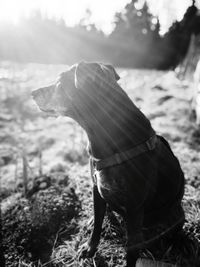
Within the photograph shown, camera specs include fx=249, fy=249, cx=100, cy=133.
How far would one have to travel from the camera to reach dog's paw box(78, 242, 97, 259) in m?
2.56

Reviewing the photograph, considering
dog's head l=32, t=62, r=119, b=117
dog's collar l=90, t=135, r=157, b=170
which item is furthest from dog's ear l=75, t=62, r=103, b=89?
dog's collar l=90, t=135, r=157, b=170

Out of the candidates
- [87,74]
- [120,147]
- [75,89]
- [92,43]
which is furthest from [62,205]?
[92,43]

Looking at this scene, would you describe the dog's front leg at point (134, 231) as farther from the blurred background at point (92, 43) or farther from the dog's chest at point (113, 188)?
the blurred background at point (92, 43)

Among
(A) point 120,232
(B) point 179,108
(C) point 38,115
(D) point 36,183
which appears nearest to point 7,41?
(C) point 38,115

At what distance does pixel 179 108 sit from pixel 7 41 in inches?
660

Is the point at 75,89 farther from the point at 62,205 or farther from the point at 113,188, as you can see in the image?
the point at 62,205

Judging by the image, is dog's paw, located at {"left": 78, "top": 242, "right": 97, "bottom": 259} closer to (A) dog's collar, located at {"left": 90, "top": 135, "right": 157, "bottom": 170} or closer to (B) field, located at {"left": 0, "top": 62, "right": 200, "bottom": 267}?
(B) field, located at {"left": 0, "top": 62, "right": 200, "bottom": 267}

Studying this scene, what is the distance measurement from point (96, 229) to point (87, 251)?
265mm

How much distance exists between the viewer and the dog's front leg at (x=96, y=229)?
2.45 m

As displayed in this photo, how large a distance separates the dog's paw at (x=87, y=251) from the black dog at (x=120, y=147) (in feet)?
1.51

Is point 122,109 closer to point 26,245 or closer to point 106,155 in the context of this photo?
point 106,155

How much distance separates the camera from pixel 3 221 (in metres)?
3.07

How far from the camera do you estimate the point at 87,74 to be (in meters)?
1.91

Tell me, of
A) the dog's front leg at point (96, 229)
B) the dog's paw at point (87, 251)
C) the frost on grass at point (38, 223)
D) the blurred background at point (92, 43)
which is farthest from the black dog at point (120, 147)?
the blurred background at point (92, 43)
